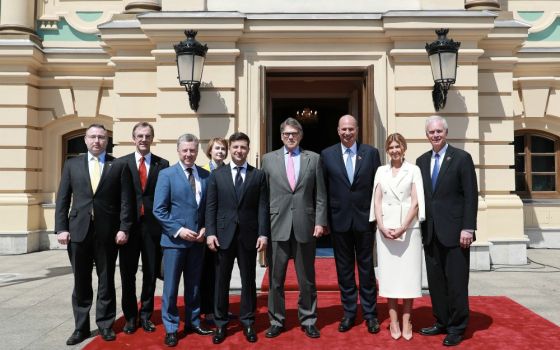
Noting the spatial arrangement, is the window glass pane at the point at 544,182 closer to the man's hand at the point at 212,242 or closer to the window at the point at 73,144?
the man's hand at the point at 212,242

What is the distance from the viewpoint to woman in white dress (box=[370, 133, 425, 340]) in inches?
158

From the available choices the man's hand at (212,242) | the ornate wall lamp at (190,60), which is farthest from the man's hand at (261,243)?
the ornate wall lamp at (190,60)

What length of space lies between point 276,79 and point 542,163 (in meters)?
6.07

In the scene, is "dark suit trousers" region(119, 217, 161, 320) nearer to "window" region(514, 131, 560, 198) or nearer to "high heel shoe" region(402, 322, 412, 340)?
"high heel shoe" region(402, 322, 412, 340)

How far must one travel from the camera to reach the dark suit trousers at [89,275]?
13.3 feet

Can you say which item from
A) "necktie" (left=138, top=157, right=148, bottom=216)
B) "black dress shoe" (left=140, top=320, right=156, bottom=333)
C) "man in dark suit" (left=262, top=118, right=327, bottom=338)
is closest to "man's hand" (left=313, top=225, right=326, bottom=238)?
"man in dark suit" (left=262, top=118, right=327, bottom=338)

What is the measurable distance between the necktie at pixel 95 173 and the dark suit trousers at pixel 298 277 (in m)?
1.67

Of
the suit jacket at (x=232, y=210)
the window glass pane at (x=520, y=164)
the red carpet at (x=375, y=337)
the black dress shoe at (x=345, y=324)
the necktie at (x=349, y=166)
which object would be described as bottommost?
the red carpet at (x=375, y=337)

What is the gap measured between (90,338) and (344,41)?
17.9ft

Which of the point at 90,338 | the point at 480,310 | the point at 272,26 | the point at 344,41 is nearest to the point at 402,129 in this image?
the point at 344,41

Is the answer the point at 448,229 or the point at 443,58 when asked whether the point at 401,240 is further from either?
the point at 443,58

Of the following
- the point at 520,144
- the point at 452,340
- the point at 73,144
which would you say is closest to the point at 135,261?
the point at 452,340

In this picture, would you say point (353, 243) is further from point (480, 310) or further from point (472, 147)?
point (472, 147)

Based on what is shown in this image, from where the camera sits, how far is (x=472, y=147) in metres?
7.12
